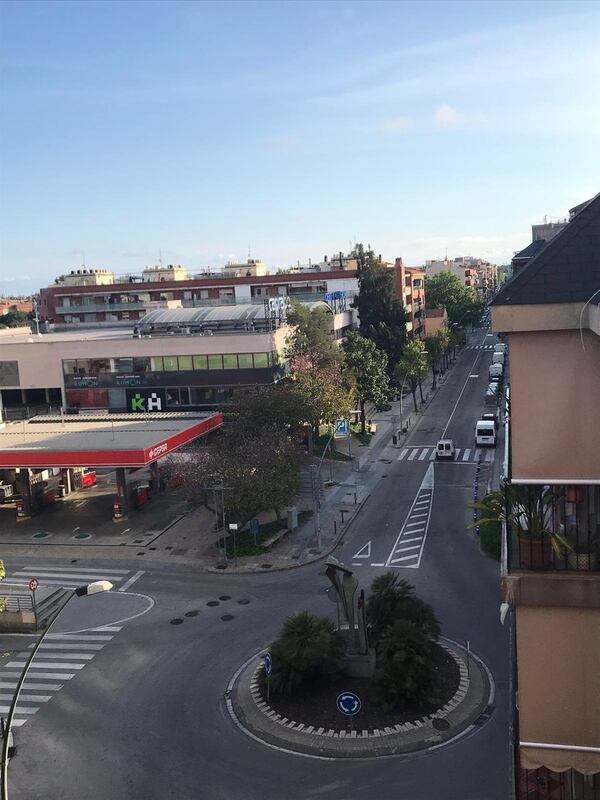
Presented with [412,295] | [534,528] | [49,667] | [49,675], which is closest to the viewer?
[534,528]

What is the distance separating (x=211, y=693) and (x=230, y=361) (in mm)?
30301

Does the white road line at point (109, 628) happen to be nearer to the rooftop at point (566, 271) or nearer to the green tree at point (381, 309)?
the rooftop at point (566, 271)

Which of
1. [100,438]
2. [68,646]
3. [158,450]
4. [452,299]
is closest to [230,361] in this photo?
[100,438]

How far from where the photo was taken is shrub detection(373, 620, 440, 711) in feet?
60.3

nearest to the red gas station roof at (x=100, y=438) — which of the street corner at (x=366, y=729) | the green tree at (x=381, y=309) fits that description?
the street corner at (x=366, y=729)

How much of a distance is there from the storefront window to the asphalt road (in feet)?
57.6

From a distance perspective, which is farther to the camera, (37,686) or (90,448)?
(90,448)

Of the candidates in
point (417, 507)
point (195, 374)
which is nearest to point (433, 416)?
point (195, 374)

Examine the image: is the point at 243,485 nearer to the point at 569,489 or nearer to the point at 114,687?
the point at 114,687

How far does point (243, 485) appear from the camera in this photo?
30.2 metres

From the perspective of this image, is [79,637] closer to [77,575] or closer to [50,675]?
[50,675]

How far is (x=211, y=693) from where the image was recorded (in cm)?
2003

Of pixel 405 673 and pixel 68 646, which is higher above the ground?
pixel 405 673

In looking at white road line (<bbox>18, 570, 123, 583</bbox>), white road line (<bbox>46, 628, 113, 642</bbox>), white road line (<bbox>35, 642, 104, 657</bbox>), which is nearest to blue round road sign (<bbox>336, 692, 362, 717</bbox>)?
white road line (<bbox>35, 642, 104, 657</bbox>)
